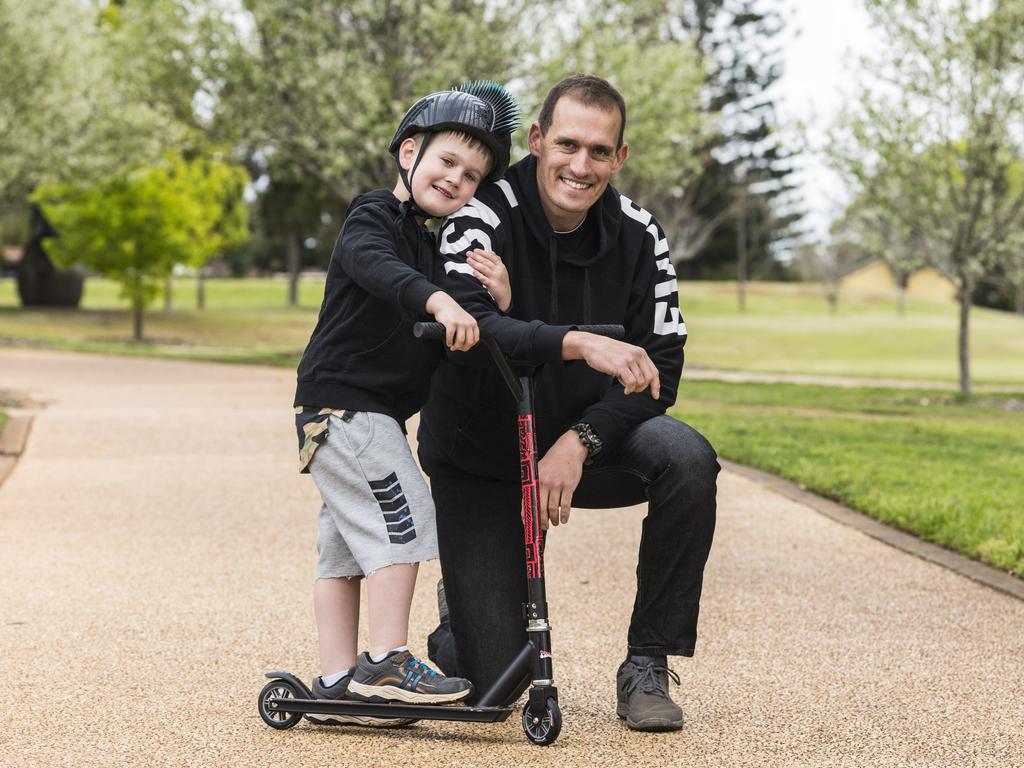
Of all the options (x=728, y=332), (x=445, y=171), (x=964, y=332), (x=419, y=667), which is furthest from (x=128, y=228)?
(x=419, y=667)

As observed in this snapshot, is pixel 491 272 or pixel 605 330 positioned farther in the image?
pixel 491 272

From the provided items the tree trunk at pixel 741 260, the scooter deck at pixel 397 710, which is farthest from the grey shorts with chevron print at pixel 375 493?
the tree trunk at pixel 741 260

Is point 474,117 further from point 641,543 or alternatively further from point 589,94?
point 641,543

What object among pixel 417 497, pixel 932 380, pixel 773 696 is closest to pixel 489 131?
pixel 417 497

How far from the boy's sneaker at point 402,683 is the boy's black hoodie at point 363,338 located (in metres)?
0.66

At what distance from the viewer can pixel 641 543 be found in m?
3.86

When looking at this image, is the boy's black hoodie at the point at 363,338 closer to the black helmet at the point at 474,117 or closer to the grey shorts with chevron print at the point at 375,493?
the grey shorts with chevron print at the point at 375,493

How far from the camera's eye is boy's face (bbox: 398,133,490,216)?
3760 millimetres

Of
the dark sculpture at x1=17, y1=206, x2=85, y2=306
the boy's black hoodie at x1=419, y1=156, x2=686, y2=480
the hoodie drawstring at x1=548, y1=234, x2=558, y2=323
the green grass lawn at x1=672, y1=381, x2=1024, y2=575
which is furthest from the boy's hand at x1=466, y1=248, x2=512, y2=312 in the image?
the dark sculpture at x1=17, y1=206, x2=85, y2=306

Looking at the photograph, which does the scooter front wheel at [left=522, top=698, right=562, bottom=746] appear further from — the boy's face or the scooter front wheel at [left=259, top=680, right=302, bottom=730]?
the boy's face

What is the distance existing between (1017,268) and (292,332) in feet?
75.4

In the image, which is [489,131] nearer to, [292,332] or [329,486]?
[329,486]

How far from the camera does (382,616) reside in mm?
3643

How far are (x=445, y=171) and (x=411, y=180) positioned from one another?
101 mm
